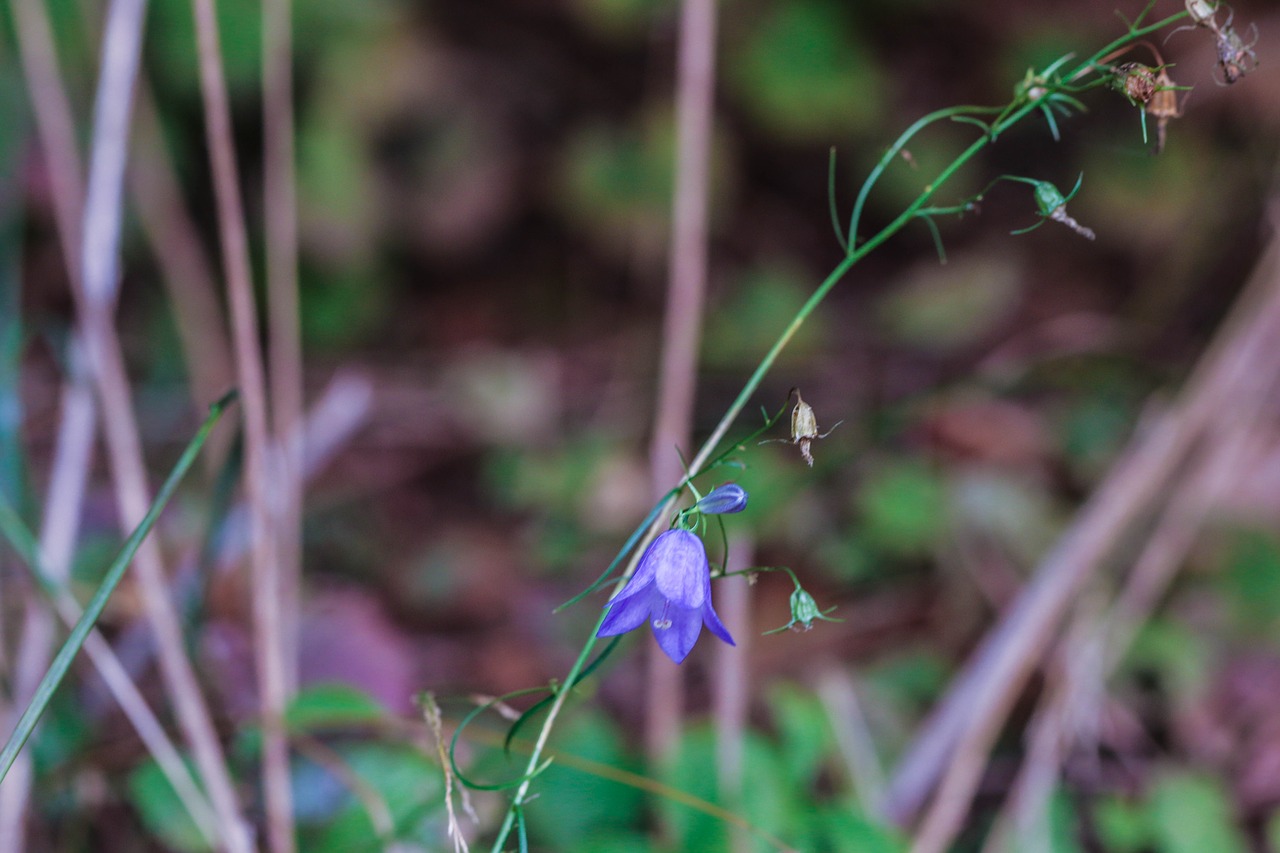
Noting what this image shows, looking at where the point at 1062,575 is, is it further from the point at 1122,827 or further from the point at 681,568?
the point at 681,568

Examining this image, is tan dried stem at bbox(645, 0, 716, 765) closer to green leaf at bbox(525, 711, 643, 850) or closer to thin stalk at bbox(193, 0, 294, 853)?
green leaf at bbox(525, 711, 643, 850)

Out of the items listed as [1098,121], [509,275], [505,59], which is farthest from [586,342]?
[1098,121]

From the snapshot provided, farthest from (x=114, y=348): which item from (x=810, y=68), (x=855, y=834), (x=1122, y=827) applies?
(x=810, y=68)

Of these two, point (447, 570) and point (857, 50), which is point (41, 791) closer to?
point (447, 570)

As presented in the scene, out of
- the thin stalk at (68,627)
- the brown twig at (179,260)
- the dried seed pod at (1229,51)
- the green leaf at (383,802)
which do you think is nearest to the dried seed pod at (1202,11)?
the dried seed pod at (1229,51)

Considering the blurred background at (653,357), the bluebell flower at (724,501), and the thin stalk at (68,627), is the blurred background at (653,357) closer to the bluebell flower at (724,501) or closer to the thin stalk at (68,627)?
the thin stalk at (68,627)

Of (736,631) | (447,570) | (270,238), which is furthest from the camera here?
(447,570)
